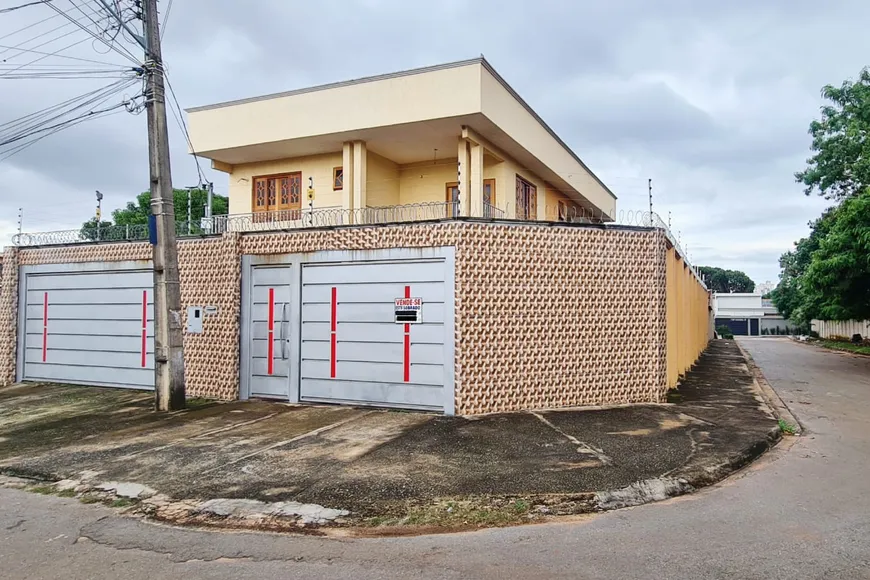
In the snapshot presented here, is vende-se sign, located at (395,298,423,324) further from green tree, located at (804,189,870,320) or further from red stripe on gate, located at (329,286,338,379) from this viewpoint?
green tree, located at (804,189,870,320)

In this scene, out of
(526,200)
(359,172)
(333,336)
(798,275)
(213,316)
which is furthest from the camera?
(798,275)

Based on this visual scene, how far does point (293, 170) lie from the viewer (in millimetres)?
15422

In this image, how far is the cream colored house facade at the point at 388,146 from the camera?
12.7 metres

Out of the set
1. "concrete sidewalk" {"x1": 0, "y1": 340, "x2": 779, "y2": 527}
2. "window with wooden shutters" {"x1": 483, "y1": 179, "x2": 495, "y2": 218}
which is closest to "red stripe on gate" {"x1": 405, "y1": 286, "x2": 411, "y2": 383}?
"concrete sidewalk" {"x1": 0, "y1": 340, "x2": 779, "y2": 527}

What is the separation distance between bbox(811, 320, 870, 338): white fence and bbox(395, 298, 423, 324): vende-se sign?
3110 cm

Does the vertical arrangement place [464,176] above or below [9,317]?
above

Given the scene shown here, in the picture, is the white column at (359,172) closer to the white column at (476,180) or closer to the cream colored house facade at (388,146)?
the cream colored house facade at (388,146)

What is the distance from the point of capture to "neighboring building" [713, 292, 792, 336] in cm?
5822

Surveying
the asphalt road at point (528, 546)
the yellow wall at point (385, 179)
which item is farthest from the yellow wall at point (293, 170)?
the asphalt road at point (528, 546)

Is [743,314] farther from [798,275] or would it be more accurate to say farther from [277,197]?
[277,197]

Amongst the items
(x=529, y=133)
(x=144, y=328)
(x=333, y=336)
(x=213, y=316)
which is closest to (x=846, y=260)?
(x=529, y=133)

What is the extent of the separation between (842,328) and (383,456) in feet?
135

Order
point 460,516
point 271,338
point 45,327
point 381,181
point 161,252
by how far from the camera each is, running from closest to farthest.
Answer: point 460,516 → point 161,252 → point 271,338 → point 45,327 → point 381,181

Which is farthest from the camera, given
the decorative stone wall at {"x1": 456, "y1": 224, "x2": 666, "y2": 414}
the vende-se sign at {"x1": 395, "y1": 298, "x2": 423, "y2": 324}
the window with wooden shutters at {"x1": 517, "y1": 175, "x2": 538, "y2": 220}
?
the window with wooden shutters at {"x1": 517, "y1": 175, "x2": 538, "y2": 220}
